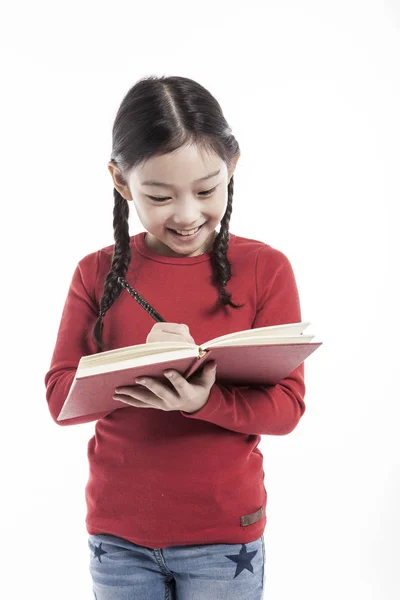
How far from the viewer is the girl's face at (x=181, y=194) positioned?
51.7 inches

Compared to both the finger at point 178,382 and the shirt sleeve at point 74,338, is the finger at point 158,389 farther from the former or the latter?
the shirt sleeve at point 74,338

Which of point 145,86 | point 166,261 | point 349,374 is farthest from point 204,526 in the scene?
point 349,374

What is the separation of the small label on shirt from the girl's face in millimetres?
474

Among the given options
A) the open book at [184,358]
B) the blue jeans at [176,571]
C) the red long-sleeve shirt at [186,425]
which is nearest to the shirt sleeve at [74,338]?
the red long-sleeve shirt at [186,425]

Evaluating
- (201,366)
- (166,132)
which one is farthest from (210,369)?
(166,132)

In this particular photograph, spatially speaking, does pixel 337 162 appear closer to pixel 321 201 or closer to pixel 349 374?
pixel 321 201

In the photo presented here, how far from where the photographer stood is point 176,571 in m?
1.38

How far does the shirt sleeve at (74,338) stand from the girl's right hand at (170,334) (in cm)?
20

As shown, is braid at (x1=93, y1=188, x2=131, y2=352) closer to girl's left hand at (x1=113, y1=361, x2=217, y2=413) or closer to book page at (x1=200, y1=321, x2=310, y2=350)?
girl's left hand at (x1=113, y1=361, x2=217, y2=413)

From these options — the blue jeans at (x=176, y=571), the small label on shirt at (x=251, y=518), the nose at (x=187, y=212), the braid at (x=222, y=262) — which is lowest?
the blue jeans at (x=176, y=571)

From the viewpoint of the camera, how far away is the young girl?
133cm

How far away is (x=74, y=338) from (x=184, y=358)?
41cm

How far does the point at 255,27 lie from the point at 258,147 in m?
0.39

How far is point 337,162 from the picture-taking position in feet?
9.11
